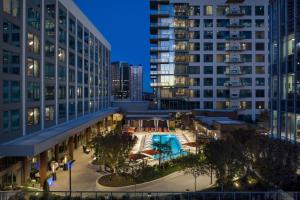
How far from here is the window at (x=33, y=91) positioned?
30.9 meters

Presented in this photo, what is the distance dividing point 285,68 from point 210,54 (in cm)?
4619

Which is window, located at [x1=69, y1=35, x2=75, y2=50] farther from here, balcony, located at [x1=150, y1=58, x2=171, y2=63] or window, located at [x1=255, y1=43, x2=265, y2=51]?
window, located at [x1=255, y1=43, x2=265, y2=51]

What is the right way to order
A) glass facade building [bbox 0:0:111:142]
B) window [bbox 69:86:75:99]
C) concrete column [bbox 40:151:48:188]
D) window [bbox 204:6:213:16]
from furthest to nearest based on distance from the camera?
1. window [bbox 204:6:213:16]
2. window [bbox 69:86:75:99]
3. concrete column [bbox 40:151:48:188]
4. glass facade building [bbox 0:0:111:142]

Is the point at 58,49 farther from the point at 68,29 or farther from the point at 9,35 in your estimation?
the point at 9,35

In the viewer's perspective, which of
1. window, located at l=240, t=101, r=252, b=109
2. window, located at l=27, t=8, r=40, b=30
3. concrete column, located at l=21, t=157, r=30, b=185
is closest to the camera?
concrete column, located at l=21, t=157, r=30, b=185

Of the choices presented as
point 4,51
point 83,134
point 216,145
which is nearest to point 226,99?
point 83,134

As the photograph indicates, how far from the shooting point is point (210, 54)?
75.2 m

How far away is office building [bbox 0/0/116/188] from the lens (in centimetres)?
2589

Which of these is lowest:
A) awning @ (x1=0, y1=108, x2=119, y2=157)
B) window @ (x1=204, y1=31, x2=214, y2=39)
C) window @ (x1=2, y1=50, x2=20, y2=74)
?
awning @ (x1=0, y1=108, x2=119, y2=157)

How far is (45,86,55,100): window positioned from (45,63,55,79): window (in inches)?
48.0

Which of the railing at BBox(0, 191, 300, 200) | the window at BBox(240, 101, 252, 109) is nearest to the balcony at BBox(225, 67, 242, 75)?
the window at BBox(240, 101, 252, 109)

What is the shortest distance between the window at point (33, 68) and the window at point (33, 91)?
0.95 metres

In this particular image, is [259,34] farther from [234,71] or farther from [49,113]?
[49,113]

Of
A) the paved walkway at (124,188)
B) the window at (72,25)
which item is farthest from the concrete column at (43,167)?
the window at (72,25)
